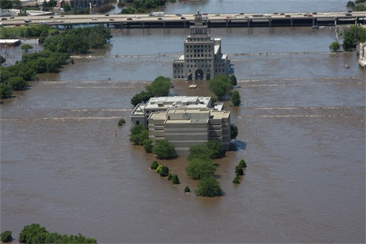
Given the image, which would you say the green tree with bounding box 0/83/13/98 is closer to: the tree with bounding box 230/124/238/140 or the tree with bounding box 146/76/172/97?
the tree with bounding box 146/76/172/97

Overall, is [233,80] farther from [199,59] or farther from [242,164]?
[242,164]

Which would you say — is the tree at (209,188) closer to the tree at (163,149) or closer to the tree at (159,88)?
the tree at (163,149)

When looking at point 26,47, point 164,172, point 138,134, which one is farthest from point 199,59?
point 164,172

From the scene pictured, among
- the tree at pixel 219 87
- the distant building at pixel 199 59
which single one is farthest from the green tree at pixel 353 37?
the tree at pixel 219 87

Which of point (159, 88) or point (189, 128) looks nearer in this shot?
point (189, 128)

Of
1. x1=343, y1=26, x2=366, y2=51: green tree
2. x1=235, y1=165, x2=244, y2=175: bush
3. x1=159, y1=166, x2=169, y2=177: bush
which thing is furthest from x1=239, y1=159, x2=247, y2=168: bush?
x1=343, y1=26, x2=366, y2=51: green tree

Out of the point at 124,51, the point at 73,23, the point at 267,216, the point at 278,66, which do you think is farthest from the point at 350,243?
the point at 73,23
